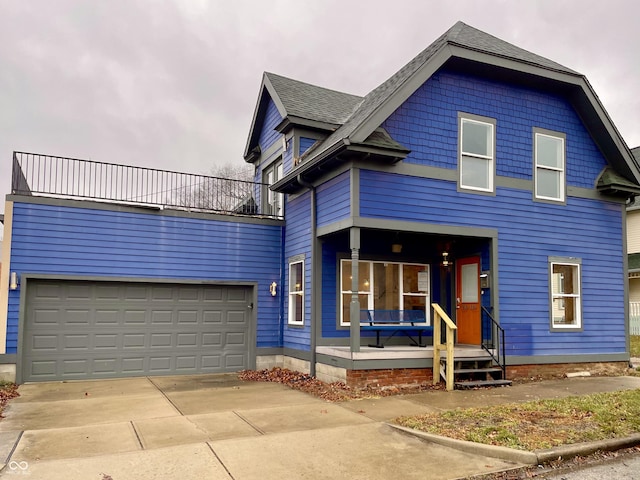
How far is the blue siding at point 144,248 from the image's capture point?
36.3ft

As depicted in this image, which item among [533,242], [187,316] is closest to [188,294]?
[187,316]

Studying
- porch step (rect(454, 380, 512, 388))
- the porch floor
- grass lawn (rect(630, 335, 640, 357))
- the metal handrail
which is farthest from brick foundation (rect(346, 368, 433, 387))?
grass lawn (rect(630, 335, 640, 357))

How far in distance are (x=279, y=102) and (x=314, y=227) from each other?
3.79m

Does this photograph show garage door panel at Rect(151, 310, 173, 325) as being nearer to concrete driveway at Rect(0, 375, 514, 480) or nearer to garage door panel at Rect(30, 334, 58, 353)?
garage door panel at Rect(30, 334, 58, 353)

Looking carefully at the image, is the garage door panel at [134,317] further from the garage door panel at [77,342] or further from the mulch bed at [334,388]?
the mulch bed at [334,388]

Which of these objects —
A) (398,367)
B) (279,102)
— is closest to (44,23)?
(279,102)

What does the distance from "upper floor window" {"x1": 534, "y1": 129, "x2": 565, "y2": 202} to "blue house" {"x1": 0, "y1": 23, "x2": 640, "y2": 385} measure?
4 cm

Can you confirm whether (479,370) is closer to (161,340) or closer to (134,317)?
(161,340)

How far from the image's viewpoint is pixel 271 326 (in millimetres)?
13094

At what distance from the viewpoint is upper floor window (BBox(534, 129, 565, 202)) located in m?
12.1

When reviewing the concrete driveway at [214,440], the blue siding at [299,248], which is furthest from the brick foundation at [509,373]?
the blue siding at [299,248]

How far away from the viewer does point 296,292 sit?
12477 mm

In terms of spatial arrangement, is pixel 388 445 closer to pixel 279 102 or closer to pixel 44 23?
pixel 279 102

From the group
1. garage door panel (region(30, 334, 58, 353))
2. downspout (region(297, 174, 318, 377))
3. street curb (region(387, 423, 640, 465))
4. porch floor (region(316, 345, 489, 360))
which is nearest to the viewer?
street curb (region(387, 423, 640, 465))
